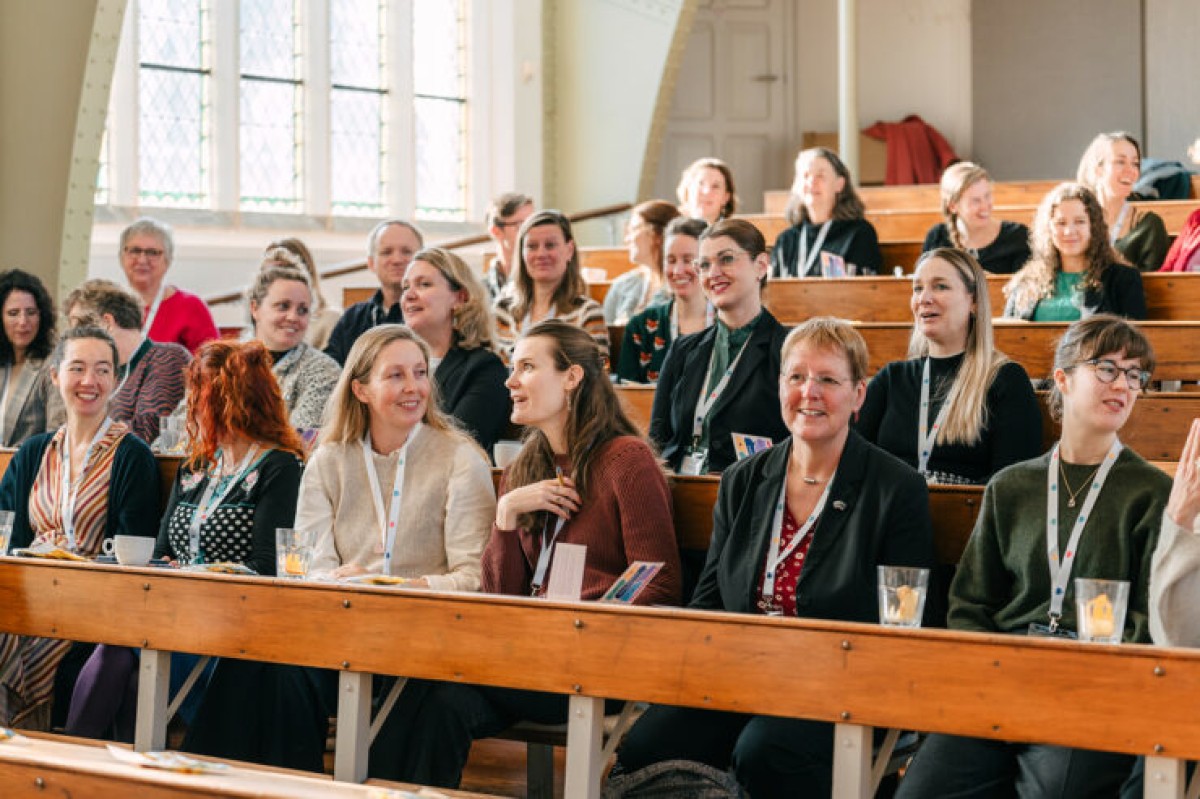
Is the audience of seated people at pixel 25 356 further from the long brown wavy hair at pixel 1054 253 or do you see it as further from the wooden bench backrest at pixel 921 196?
the wooden bench backrest at pixel 921 196

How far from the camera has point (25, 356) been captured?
564cm

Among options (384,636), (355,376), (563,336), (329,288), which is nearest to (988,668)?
(384,636)

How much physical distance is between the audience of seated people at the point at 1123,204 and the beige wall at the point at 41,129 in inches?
164

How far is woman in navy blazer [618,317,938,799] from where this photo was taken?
325 cm

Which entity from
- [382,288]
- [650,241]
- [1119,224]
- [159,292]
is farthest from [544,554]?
[1119,224]

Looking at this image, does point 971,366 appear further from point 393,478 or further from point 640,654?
point 640,654

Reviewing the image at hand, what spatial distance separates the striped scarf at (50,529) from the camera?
402cm

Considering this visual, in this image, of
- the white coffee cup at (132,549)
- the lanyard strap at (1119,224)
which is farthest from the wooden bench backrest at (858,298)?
the white coffee cup at (132,549)

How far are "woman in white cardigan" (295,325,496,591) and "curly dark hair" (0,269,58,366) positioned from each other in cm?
198

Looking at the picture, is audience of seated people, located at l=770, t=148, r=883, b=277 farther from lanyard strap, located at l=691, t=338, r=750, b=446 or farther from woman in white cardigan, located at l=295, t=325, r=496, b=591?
woman in white cardigan, located at l=295, t=325, r=496, b=591

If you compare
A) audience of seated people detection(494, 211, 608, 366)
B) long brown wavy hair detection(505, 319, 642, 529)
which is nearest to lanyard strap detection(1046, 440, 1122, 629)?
long brown wavy hair detection(505, 319, 642, 529)

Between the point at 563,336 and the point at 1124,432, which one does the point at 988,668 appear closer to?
the point at 563,336

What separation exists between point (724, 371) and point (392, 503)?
3.31ft

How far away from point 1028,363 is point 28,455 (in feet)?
9.59
